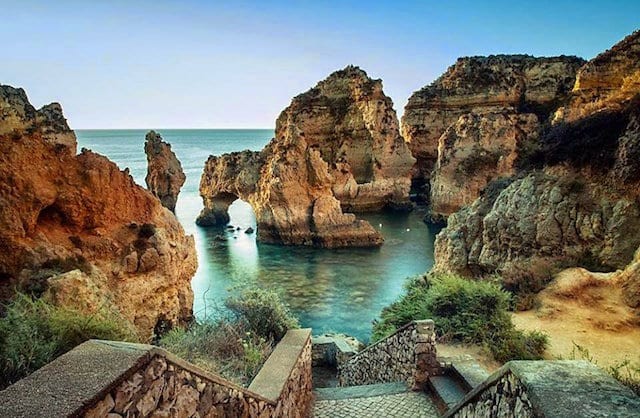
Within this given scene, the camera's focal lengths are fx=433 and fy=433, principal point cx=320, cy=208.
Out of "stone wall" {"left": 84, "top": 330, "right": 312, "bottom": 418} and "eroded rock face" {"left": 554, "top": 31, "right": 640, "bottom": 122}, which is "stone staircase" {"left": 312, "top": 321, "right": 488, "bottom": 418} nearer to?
"stone wall" {"left": 84, "top": 330, "right": 312, "bottom": 418}

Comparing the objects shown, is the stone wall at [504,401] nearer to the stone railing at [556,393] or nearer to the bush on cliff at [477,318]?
the stone railing at [556,393]

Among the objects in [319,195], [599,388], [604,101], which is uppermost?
[604,101]

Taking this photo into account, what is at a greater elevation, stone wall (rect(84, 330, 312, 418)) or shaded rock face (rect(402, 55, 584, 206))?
shaded rock face (rect(402, 55, 584, 206))

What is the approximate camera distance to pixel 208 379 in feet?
11.5

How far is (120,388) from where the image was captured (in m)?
2.62

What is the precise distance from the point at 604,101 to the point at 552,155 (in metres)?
5.58

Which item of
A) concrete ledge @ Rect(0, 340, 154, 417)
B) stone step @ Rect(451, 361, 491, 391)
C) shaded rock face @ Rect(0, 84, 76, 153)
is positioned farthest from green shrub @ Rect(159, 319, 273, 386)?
shaded rock face @ Rect(0, 84, 76, 153)

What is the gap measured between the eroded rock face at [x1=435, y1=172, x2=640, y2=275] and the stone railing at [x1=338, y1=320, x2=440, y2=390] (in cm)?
588

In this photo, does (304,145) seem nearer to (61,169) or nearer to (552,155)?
(552,155)

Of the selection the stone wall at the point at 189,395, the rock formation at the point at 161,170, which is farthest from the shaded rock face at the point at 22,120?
the rock formation at the point at 161,170

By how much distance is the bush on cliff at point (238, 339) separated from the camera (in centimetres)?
662

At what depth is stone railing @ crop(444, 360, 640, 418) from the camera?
9.10 feet

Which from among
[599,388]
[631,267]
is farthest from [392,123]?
[599,388]

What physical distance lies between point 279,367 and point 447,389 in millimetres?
2543
